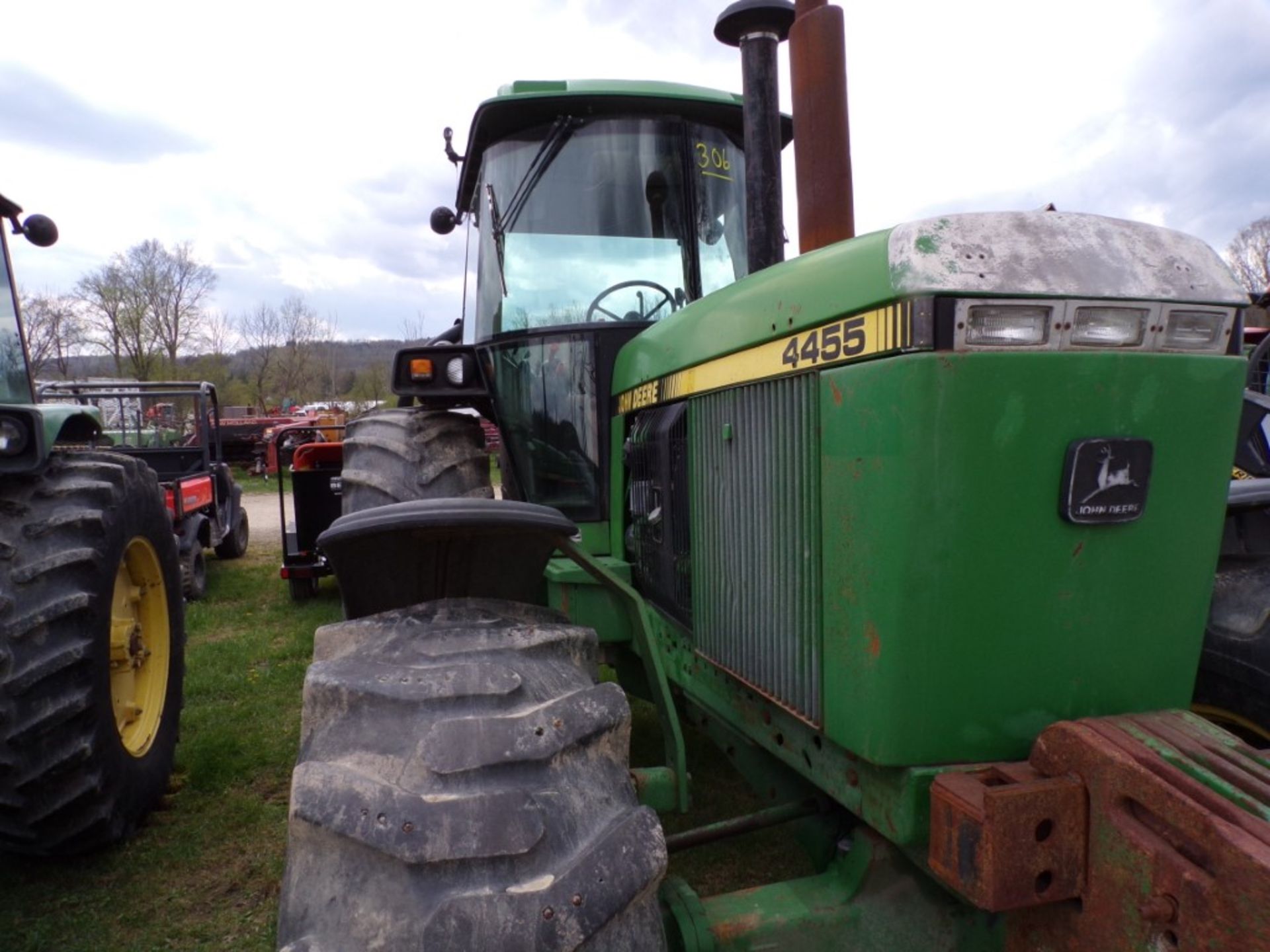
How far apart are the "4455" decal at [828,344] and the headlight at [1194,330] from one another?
0.48m

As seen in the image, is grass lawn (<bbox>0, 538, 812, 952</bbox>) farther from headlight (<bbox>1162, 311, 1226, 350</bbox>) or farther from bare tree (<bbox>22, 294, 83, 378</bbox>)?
bare tree (<bbox>22, 294, 83, 378</bbox>)

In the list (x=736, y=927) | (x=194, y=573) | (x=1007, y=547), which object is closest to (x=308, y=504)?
(x=194, y=573)

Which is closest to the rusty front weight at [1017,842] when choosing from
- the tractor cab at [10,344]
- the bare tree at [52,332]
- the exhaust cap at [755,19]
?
the exhaust cap at [755,19]

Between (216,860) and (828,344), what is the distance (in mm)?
2738

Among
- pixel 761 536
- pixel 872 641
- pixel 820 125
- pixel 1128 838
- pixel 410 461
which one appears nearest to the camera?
pixel 1128 838

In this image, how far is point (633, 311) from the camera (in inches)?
122

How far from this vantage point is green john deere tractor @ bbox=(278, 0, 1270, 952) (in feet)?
4.39

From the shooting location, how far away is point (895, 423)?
1459 mm

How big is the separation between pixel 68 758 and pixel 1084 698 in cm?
260

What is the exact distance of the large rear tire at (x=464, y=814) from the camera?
133 centimetres

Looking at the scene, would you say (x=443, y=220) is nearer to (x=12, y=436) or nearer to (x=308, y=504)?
(x=12, y=436)

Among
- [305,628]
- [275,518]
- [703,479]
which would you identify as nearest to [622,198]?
[703,479]

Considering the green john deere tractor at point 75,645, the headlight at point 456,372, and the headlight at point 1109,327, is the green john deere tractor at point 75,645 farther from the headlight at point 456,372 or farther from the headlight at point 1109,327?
the headlight at point 1109,327

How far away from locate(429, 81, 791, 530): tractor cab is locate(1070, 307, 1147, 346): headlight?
5.74 feet
